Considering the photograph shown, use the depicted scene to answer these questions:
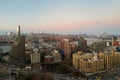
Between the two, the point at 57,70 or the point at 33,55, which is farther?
the point at 33,55

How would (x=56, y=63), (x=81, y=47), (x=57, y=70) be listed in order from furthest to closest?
(x=81, y=47) < (x=56, y=63) < (x=57, y=70)

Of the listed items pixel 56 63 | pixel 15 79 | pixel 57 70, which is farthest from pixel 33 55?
pixel 15 79

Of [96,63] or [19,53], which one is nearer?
[96,63]

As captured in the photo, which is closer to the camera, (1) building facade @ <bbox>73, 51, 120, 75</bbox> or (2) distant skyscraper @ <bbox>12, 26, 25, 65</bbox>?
(1) building facade @ <bbox>73, 51, 120, 75</bbox>

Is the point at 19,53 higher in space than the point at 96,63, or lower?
higher

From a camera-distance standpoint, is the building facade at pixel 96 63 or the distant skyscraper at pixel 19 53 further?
the distant skyscraper at pixel 19 53

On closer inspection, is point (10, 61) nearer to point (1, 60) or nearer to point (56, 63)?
point (1, 60)

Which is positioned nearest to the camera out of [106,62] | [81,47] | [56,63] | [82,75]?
[82,75]

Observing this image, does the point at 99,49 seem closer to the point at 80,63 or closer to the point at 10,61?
the point at 80,63

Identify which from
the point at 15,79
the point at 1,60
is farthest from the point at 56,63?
the point at 15,79
